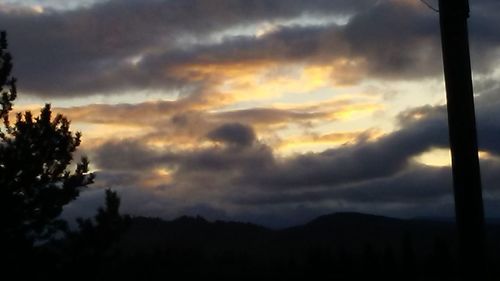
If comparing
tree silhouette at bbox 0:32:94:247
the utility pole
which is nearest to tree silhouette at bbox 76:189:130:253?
tree silhouette at bbox 0:32:94:247

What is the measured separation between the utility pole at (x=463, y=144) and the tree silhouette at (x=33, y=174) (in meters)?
20.4

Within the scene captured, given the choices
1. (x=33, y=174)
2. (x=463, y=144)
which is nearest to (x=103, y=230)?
(x=33, y=174)

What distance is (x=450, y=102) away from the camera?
814 centimetres

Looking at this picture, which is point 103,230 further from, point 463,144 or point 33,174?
point 463,144

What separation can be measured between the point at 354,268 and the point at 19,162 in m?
106

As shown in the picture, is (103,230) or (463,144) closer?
(463,144)

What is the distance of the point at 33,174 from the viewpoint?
27.3 m

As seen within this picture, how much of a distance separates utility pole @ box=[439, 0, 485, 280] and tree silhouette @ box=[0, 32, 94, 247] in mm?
20356

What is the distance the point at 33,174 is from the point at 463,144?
21256 millimetres

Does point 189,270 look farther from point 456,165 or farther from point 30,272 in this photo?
point 456,165

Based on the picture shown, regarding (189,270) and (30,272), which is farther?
(189,270)

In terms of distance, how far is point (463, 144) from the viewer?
806 centimetres

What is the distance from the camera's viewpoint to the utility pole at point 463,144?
7.90 meters

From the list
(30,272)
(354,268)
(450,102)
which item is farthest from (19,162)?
(354,268)
